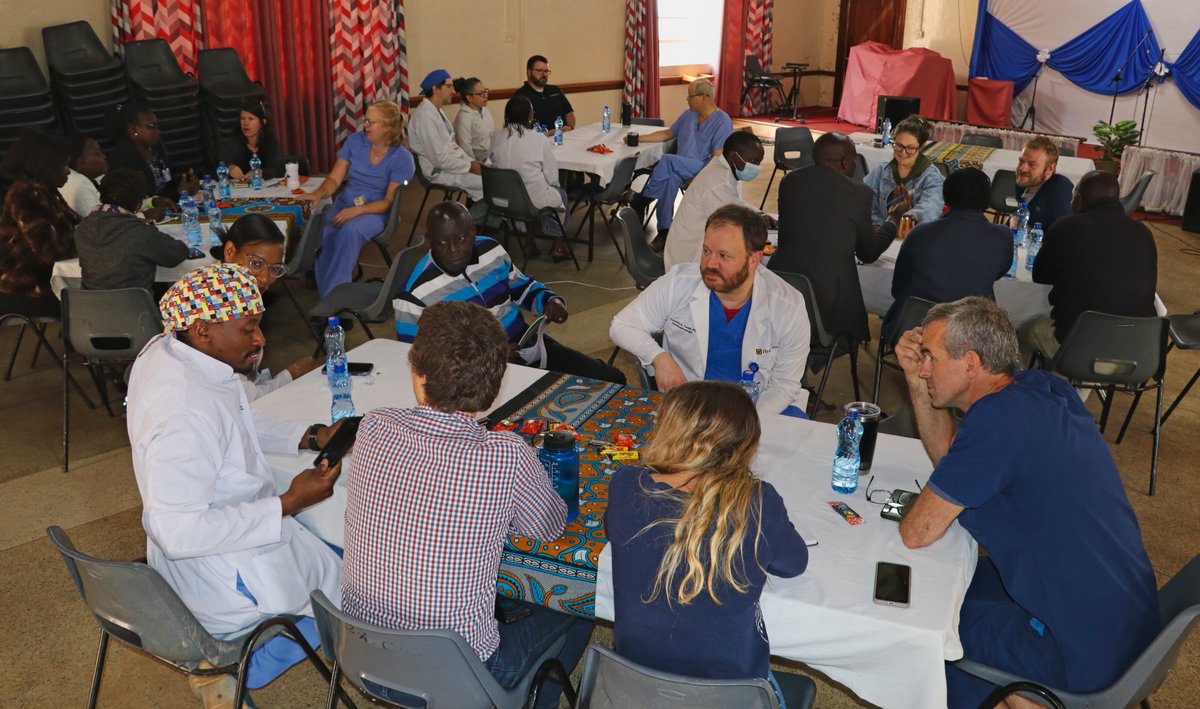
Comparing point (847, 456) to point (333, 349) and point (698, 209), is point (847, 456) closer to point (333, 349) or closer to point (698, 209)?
point (333, 349)

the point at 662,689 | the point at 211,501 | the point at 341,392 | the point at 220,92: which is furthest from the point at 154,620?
the point at 220,92

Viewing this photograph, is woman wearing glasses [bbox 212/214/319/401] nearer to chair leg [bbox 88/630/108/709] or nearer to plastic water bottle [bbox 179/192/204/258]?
plastic water bottle [bbox 179/192/204/258]

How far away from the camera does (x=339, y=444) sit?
2627mm

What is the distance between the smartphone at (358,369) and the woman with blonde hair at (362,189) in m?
2.75

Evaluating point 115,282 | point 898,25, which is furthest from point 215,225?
point 898,25

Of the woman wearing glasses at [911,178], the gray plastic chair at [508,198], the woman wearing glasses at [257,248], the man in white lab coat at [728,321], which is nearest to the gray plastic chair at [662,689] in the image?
the man in white lab coat at [728,321]

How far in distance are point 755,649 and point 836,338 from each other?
2.69 meters

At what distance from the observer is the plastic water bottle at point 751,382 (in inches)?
124

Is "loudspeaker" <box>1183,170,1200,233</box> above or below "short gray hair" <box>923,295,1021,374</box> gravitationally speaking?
below

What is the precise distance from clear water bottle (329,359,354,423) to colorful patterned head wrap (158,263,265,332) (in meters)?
0.65

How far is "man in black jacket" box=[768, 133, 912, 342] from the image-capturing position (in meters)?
4.37

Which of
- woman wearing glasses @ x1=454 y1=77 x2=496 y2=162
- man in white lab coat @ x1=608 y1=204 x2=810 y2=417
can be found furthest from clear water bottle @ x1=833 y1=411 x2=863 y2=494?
woman wearing glasses @ x1=454 y1=77 x2=496 y2=162

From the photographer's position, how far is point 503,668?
2295 mm

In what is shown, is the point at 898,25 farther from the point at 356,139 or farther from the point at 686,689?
the point at 686,689
